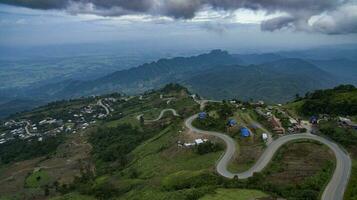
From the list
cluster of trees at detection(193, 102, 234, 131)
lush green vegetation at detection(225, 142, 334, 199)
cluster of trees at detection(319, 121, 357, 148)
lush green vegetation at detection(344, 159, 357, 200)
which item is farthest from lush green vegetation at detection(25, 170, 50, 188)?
lush green vegetation at detection(344, 159, 357, 200)

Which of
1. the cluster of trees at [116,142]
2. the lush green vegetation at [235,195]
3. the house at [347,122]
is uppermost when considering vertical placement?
the house at [347,122]

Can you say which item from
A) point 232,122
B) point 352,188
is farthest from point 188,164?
point 352,188

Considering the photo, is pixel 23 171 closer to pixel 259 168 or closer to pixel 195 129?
pixel 195 129

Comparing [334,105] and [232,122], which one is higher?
[334,105]

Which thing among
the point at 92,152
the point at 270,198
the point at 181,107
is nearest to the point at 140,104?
the point at 181,107

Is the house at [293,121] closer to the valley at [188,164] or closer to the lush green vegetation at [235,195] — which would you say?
the valley at [188,164]

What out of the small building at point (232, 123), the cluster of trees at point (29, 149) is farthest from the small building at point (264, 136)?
the cluster of trees at point (29, 149)

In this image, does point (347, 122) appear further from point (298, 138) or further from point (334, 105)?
point (298, 138)

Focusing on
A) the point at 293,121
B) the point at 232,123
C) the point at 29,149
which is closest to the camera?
the point at 293,121
